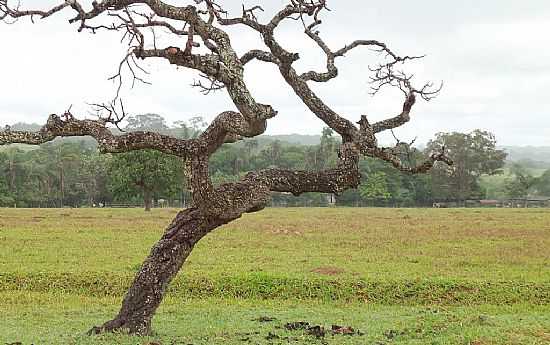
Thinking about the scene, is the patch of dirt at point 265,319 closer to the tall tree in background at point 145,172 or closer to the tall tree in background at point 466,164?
the tall tree in background at point 145,172

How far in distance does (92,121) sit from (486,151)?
97.1m

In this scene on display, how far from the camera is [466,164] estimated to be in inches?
3848

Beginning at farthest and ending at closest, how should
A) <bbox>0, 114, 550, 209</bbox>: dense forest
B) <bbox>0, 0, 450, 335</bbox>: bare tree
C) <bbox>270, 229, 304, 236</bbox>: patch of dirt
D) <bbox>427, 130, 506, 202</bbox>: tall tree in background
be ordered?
<bbox>427, 130, 506, 202</bbox>: tall tree in background
<bbox>0, 114, 550, 209</bbox>: dense forest
<bbox>270, 229, 304, 236</bbox>: patch of dirt
<bbox>0, 0, 450, 335</bbox>: bare tree

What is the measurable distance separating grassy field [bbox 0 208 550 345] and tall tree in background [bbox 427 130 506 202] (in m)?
57.6

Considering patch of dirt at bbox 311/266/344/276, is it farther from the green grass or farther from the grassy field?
the green grass

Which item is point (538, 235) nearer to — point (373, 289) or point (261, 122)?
point (373, 289)

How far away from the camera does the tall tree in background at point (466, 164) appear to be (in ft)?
297

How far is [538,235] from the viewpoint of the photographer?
3309 cm

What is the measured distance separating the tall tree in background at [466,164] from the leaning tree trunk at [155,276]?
264 ft

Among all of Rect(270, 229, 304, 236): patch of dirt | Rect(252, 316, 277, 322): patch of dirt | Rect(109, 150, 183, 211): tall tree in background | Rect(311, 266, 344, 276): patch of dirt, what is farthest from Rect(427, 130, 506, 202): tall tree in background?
Rect(252, 316, 277, 322): patch of dirt

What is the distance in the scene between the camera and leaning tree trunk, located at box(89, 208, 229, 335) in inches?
430

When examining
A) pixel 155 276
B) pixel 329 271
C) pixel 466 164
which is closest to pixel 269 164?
pixel 466 164

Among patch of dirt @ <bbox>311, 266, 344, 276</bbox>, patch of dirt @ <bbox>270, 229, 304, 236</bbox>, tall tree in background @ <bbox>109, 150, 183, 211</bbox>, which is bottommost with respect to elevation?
patch of dirt @ <bbox>311, 266, 344, 276</bbox>

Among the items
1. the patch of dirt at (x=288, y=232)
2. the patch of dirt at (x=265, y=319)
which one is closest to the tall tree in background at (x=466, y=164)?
the patch of dirt at (x=288, y=232)
